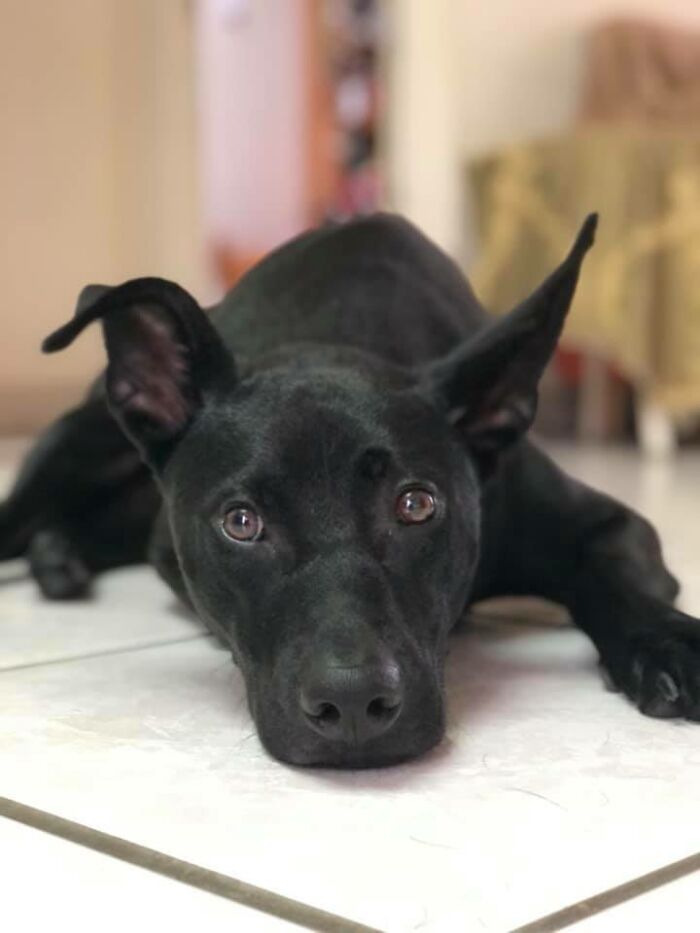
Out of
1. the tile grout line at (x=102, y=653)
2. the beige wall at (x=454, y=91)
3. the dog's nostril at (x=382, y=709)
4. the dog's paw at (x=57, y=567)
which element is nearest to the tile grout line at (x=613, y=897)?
the dog's nostril at (x=382, y=709)

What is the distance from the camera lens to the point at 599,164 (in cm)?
466

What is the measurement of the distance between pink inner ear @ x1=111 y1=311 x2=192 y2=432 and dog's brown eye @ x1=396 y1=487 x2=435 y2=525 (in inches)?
11.3

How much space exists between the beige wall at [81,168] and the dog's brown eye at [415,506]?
3.67 meters

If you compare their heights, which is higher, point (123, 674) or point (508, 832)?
A: point (508, 832)

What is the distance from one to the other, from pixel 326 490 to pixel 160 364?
31cm

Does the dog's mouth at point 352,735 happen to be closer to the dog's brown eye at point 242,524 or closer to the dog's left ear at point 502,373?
the dog's brown eye at point 242,524

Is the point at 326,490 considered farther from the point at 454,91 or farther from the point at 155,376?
the point at 454,91

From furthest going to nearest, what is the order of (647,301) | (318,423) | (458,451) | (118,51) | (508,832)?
(118,51), (647,301), (458,451), (318,423), (508,832)

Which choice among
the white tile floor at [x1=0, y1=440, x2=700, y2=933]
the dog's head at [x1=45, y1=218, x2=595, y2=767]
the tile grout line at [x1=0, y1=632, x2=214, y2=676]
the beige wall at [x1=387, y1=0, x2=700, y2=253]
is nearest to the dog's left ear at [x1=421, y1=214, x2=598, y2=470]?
the dog's head at [x1=45, y1=218, x2=595, y2=767]

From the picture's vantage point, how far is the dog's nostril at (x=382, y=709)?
1.11 m

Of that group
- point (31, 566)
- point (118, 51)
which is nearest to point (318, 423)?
point (31, 566)

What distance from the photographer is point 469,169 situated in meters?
5.18

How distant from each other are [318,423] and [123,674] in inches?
15.2

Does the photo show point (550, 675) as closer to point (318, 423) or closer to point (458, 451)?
point (458, 451)
